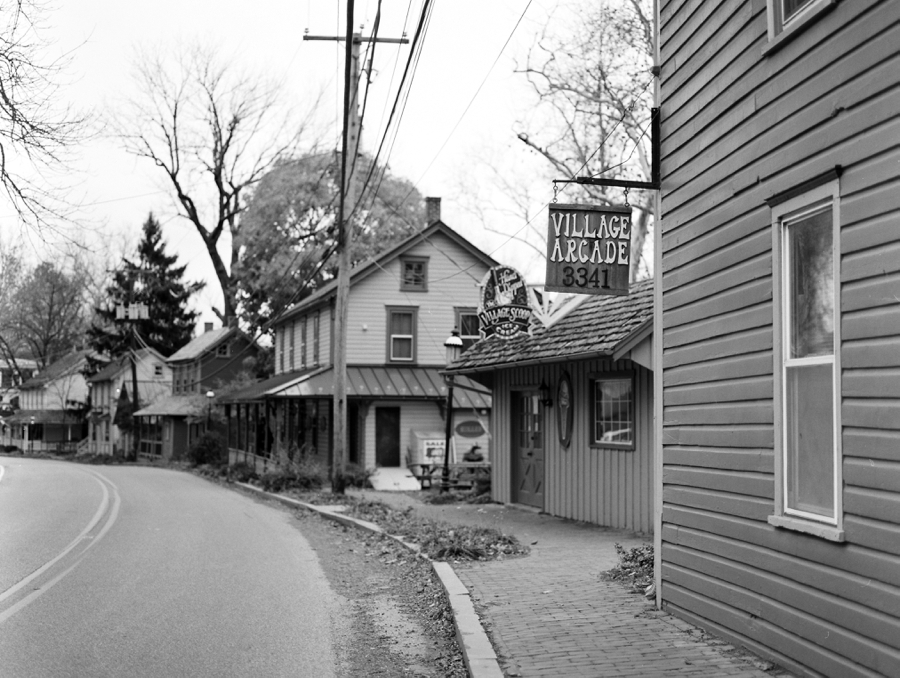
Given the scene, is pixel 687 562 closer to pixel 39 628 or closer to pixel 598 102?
pixel 39 628

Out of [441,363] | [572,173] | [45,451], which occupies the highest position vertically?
[572,173]

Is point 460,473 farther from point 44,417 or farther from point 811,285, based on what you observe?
point 44,417

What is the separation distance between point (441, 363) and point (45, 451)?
57.7 meters

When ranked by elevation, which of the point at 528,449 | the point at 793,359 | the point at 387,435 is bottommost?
the point at 387,435

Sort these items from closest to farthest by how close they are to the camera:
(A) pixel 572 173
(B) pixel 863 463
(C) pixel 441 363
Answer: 1. (B) pixel 863 463
2. (A) pixel 572 173
3. (C) pixel 441 363

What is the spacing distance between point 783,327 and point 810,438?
30.6 inches

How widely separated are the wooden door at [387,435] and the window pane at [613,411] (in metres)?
15.9

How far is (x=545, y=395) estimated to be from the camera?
56.6 feet

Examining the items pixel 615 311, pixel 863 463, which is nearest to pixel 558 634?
pixel 863 463

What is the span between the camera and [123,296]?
6619 centimetres

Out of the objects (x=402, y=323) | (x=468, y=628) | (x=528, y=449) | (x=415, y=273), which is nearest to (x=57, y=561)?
(x=468, y=628)

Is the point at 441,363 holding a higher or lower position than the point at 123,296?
lower

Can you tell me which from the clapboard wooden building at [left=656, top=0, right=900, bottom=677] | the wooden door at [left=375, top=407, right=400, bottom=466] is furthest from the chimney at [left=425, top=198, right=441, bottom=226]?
the clapboard wooden building at [left=656, top=0, right=900, bottom=677]

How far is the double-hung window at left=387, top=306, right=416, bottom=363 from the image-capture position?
32.0m
